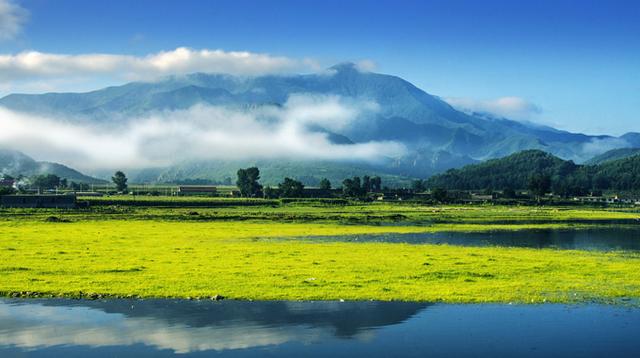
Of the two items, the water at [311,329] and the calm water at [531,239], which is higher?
the calm water at [531,239]

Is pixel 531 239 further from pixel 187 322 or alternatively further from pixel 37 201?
pixel 37 201

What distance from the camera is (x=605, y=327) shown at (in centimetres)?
3366

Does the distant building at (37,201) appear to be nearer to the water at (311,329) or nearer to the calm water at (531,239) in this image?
the calm water at (531,239)

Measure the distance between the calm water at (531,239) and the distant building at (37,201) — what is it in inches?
4258

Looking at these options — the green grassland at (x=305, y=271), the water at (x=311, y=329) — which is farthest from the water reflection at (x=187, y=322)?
the green grassland at (x=305, y=271)

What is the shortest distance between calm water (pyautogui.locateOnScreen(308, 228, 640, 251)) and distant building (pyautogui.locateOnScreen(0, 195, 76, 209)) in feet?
355

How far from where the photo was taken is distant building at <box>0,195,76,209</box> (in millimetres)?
171625

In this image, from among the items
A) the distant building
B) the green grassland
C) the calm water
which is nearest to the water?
the green grassland

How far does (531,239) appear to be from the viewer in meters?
93.2

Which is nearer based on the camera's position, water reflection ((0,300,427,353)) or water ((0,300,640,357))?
water ((0,300,640,357))

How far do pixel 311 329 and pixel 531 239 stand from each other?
66869 millimetres

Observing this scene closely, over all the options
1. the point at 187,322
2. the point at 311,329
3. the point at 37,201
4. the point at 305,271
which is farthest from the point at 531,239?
the point at 37,201

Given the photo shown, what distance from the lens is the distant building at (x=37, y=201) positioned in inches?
6757

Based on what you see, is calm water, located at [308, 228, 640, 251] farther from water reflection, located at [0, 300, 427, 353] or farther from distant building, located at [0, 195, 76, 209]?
distant building, located at [0, 195, 76, 209]
